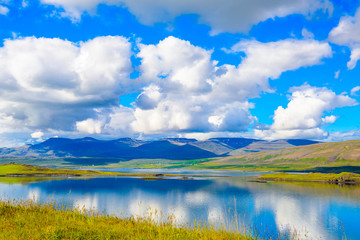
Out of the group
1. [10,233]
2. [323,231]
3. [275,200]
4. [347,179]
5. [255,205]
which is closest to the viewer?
[10,233]

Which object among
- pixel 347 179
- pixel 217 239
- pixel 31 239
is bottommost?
pixel 347 179

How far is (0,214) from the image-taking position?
18.7 metres

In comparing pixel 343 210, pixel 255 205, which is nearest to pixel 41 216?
pixel 255 205

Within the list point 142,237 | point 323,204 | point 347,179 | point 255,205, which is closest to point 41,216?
point 142,237

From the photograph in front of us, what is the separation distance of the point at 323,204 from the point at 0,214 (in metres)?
105

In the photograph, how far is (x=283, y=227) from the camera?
60344 mm

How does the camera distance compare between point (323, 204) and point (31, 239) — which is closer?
point (31, 239)

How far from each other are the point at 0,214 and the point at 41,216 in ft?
9.66

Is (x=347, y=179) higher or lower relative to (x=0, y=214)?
lower

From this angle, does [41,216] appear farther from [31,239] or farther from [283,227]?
[283,227]

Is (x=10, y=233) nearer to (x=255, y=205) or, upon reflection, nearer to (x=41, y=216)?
(x=41, y=216)

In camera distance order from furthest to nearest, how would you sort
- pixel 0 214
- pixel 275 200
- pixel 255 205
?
pixel 275 200 → pixel 255 205 → pixel 0 214

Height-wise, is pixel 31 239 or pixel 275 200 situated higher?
pixel 31 239

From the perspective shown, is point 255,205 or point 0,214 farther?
point 255,205
